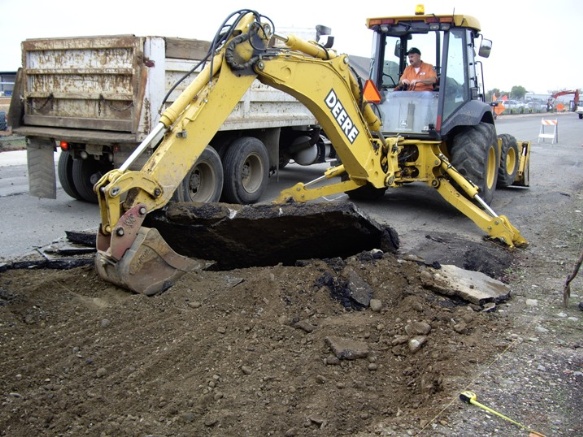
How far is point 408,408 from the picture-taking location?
354 cm

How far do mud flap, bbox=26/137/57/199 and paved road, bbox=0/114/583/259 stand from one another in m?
0.26

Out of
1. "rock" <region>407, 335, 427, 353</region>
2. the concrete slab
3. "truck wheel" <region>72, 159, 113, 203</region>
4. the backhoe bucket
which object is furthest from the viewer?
"truck wheel" <region>72, 159, 113, 203</region>

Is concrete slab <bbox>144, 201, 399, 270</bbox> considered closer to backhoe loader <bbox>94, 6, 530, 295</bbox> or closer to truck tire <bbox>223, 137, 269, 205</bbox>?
backhoe loader <bbox>94, 6, 530, 295</bbox>

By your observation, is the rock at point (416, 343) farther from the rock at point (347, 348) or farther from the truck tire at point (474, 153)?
the truck tire at point (474, 153)

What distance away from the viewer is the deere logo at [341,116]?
20.9ft

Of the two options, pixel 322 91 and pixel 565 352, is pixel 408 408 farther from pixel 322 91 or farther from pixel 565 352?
pixel 322 91

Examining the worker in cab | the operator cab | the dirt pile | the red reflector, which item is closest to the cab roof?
the operator cab

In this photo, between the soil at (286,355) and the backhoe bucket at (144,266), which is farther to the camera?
the backhoe bucket at (144,266)

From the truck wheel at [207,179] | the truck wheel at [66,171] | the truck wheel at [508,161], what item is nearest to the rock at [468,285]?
the truck wheel at [207,179]

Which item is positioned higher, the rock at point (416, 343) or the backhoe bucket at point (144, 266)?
the backhoe bucket at point (144, 266)

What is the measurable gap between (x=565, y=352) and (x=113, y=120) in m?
5.78

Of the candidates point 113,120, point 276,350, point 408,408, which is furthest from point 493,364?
point 113,120

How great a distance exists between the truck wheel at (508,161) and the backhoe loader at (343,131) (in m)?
0.02

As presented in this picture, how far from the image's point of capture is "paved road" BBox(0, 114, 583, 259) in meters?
7.32
